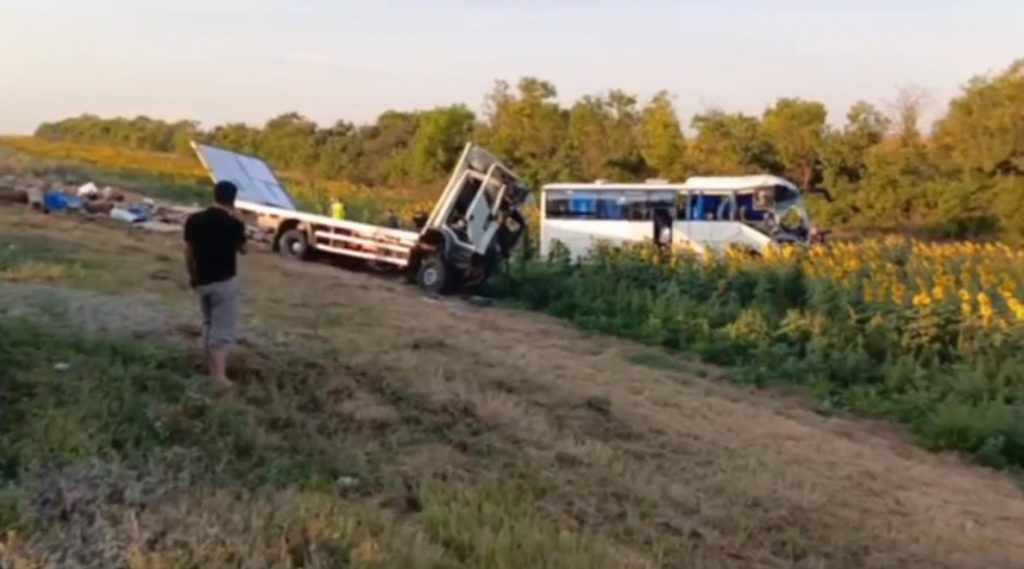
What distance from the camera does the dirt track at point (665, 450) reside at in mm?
6699

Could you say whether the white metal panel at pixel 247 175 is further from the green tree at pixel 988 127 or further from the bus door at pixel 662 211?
the green tree at pixel 988 127

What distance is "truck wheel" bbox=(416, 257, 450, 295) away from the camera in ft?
63.3

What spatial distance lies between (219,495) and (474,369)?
5.16 m

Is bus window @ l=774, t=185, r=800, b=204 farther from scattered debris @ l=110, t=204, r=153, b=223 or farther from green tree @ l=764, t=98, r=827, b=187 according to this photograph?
green tree @ l=764, t=98, r=827, b=187

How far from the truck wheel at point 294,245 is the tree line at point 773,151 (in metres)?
24.9

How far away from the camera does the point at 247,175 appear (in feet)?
76.1

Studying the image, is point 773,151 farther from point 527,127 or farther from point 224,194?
point 224,194

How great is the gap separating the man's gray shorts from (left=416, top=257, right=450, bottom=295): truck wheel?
11.3 m

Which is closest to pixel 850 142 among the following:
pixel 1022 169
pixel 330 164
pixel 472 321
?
pixel 1022 169

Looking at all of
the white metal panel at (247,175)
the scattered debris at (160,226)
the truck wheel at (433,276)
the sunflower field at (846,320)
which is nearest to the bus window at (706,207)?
the sunflower field at (846,320)

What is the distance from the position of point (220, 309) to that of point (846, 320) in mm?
8818

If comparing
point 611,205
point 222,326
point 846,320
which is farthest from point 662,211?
point 222,326

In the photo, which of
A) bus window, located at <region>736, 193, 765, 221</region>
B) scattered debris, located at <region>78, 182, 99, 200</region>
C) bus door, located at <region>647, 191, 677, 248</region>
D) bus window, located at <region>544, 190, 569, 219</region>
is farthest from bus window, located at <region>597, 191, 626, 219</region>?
scattered debris, located at <region>78, 182, 99, 200</region>

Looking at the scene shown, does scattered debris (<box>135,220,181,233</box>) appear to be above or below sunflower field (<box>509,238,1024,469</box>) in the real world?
above
